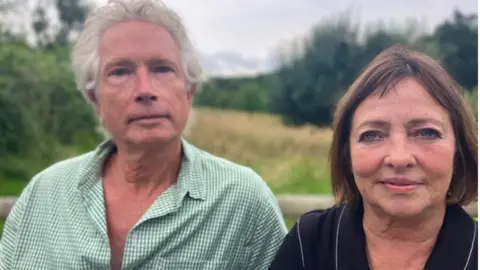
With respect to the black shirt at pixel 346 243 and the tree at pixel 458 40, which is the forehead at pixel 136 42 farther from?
the tree at pixel 458 40

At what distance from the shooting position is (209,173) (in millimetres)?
1882

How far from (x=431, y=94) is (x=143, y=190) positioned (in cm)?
95

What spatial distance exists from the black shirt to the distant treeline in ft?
7.62

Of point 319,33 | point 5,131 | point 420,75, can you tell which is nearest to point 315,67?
point 319,33

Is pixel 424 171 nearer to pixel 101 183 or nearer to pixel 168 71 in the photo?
pixel 168 71

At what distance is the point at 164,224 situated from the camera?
1751 mm

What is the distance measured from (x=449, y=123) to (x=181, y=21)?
0.86 metres

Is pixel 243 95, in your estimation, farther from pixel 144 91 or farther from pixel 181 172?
pixel 144 91

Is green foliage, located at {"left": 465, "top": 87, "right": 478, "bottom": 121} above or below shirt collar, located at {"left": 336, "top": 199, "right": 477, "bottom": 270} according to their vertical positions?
above

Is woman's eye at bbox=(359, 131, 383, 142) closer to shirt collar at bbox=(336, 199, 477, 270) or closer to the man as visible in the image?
shirt collar at bbox=(336, 199, 477, 270)

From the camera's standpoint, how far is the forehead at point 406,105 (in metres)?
1.29

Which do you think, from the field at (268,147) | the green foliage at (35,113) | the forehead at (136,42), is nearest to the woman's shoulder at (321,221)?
the forehead at (136,42)

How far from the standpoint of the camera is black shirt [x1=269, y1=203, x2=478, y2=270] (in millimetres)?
1336

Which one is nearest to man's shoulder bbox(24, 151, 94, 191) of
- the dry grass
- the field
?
the field
